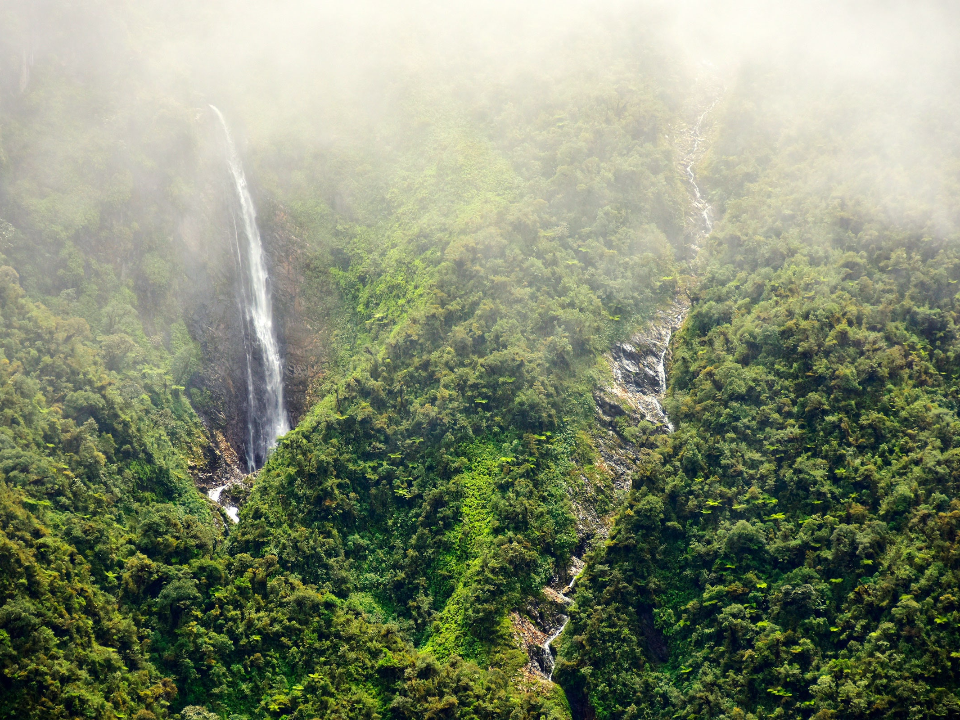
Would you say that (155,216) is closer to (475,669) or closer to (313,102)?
(313,102)

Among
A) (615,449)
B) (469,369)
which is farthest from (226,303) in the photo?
(615,449)

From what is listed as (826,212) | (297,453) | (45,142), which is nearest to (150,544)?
(297,453)

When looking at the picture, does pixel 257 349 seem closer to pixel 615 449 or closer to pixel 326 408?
pixel 326 408

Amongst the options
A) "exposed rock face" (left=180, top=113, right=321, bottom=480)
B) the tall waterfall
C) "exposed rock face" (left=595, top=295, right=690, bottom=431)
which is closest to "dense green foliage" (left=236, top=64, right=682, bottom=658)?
"exposed rock face" (left=595, top=295, right=690, bottom=431)

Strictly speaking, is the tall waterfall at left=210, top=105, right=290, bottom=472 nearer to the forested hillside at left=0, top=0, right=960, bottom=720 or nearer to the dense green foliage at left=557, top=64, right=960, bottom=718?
the forested hillside at left=0, top=0, right=960, bottom=720

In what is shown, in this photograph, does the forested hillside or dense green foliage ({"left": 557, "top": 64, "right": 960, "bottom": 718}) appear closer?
dense green foliage ({"left": 557, "top": 64, "right": 960, "bottom": 718})
